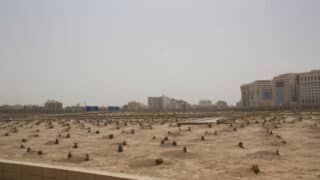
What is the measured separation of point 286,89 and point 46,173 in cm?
16674

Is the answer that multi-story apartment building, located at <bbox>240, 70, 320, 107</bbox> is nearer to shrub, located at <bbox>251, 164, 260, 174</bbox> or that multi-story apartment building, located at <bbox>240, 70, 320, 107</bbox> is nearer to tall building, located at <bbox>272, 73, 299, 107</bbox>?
tall building, located at <bbox>272, 73, 299, 107</bbox>

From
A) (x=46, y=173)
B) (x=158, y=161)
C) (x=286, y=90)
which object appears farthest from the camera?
(x=286, y=90)

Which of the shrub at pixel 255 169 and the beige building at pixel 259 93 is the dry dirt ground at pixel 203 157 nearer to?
the shrub at pixel 255 169

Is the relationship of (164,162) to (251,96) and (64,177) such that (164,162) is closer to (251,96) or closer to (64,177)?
(64,177)

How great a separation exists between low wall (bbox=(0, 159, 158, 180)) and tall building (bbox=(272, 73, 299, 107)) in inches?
6351

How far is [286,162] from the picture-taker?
1288 cm

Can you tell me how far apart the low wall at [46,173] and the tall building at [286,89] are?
161 metres

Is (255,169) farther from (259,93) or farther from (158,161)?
(259,93)

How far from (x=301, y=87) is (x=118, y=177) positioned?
16293cm

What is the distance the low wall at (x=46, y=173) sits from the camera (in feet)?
20.7

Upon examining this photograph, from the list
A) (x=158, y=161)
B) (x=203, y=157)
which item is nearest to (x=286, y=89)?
(x=203, y=157)

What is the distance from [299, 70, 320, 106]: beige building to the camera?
149875 millimetres

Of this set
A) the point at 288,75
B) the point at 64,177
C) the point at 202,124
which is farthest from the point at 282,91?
the point at 64,177

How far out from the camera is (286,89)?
162125 millimetres
